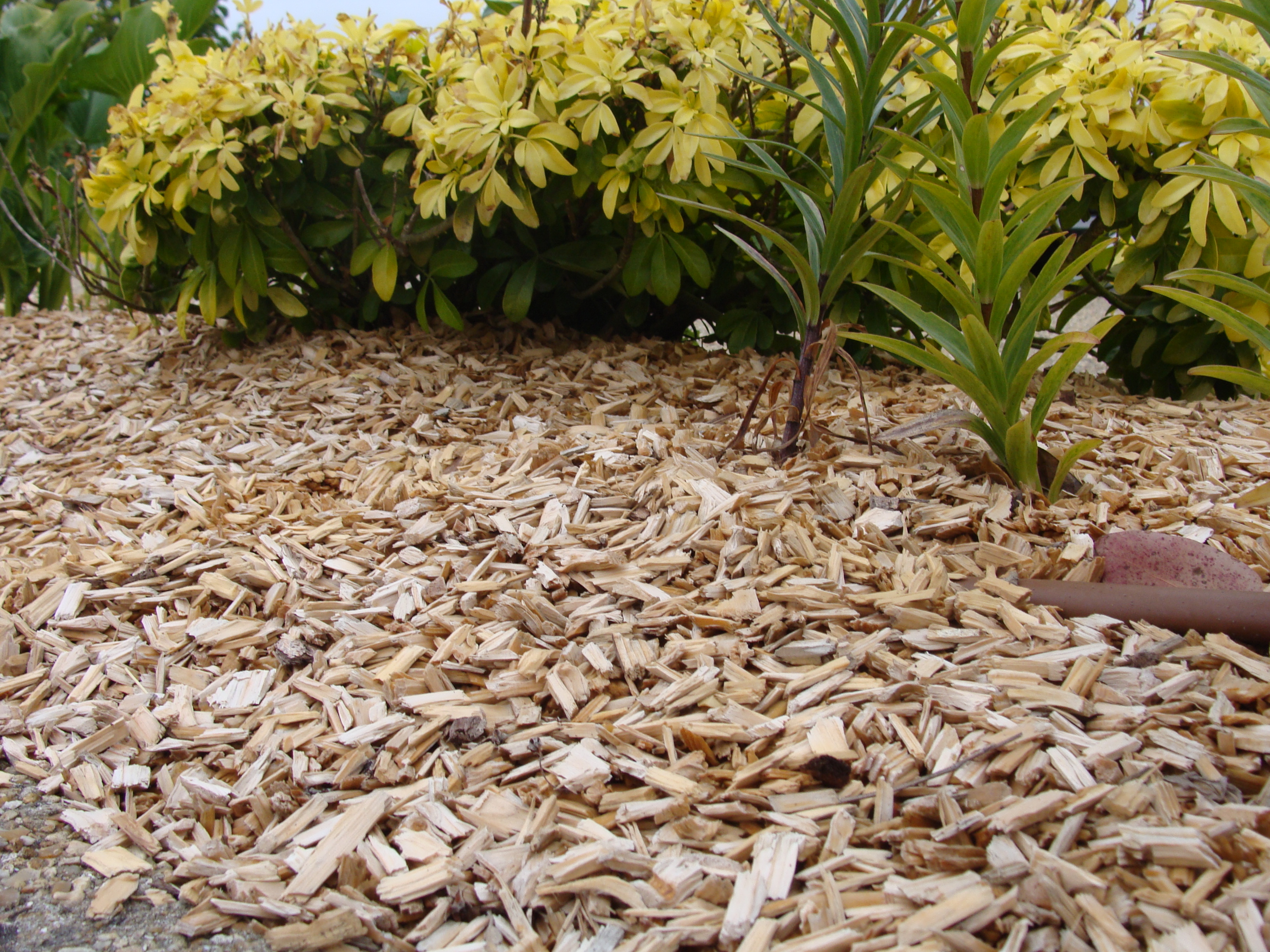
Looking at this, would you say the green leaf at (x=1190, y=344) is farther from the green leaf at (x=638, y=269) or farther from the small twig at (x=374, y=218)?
the small twig at (x=374, y=218)

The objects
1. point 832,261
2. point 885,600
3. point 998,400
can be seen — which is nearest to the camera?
point 885,600

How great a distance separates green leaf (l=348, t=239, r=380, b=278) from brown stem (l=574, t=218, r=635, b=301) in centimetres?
61

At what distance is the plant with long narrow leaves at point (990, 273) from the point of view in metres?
1.62

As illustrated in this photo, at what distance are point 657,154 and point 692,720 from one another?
4.57 ft

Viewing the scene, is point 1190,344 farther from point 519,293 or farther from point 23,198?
point 23,198

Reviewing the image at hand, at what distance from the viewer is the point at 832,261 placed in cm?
186

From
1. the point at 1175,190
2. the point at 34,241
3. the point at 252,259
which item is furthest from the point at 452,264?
the point at 34,241

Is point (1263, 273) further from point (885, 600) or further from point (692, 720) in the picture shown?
point (692, 720)

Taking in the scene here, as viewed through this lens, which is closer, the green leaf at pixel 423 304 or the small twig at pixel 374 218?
the small twig at pixel 374 218

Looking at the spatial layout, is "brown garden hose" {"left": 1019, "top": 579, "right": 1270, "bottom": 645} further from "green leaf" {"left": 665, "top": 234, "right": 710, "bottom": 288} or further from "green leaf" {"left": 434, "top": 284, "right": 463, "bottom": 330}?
"green leaf" {"left": 434, "top": 284, "right": 463, "bottom": 330}

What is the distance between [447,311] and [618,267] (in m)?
0.52

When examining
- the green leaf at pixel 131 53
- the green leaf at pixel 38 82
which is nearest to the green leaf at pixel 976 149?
the green leaf at pixel 131 53

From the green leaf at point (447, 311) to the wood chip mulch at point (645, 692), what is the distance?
46cm

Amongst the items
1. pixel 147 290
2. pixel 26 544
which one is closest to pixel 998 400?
pixel 26 544
